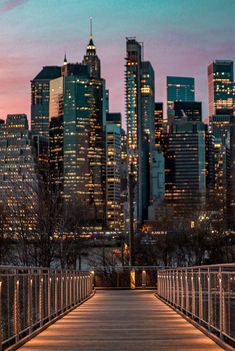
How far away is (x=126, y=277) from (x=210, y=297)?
2612cm

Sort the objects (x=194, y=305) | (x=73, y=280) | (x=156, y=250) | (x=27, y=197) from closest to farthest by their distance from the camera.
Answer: (x=194, y=305), (x=73, y=280), (x=27, y=197), (x=156, y=250)

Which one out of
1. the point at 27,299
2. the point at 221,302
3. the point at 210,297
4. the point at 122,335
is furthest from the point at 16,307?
the point at 210,297

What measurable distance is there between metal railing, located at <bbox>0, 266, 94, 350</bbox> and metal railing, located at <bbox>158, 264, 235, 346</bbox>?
112 inches

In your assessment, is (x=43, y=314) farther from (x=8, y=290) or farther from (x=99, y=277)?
(x=99, y=277)

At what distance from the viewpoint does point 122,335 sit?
12.4 meters

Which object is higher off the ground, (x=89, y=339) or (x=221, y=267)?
(x=221, y=267)

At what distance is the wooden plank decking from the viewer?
10.8 m

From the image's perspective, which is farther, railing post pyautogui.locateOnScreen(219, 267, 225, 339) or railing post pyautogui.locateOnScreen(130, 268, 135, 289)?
railing post pyautogui.locateOnScreen(130, 268, 135, 289)

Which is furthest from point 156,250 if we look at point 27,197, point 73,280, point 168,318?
point 168,318

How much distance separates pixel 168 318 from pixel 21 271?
5746 mm

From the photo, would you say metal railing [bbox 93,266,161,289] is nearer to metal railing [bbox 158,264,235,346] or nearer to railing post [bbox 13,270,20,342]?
metal railing [bbox 158,264,235,346]

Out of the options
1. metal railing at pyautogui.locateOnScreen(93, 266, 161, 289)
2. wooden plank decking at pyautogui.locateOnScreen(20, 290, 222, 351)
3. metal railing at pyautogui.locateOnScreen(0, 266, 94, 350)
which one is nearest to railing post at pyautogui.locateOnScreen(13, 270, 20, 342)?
metal railing at pyautogui.locateOnScreen(0, 266, 94, 350)

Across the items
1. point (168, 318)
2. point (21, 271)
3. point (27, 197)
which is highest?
point (27, 197)

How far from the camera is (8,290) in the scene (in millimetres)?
10375
